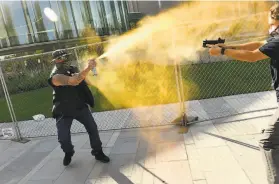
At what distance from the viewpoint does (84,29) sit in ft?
65.5

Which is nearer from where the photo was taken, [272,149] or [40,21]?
[272,149]

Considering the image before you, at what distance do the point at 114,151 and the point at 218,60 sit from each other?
7.57 meters

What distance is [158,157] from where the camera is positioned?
4.49 meters

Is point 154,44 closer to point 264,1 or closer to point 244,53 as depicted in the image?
point 264,1

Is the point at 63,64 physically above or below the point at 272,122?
above

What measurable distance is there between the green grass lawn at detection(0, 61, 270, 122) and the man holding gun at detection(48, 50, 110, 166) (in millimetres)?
3408

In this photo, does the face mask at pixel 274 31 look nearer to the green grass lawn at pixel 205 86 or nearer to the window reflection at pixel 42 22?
the green grass lawn at pixel 205 86

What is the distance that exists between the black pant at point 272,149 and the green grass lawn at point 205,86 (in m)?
4.69

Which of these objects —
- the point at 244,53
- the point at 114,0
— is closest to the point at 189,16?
the point at 244,53

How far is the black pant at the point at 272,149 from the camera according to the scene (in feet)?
9.45

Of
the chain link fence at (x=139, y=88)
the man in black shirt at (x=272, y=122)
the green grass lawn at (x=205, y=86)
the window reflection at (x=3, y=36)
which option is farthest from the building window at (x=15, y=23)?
the man in black shirt at (x=272, y=122)

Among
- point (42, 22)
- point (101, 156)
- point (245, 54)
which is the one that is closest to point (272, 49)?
point (245, 54)

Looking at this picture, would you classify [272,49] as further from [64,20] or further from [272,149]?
[64,20]

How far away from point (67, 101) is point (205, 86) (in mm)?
5474
